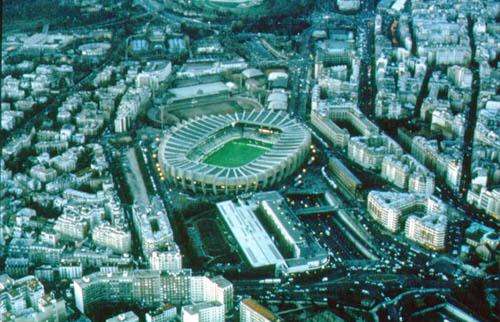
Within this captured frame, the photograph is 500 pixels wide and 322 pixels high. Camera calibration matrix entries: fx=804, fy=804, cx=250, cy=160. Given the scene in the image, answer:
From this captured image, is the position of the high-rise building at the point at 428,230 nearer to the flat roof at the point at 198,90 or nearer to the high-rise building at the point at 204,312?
the high-rise building at the point at 204,312

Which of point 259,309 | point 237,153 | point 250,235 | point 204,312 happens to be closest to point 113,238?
point 250,235

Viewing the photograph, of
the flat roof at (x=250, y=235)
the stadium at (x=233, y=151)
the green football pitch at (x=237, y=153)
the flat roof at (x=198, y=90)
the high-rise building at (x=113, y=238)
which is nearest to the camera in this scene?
the flat roof at (x=250, y=235)

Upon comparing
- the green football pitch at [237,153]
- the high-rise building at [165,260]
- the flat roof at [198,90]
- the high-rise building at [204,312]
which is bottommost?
the high-rise building at [204,312]

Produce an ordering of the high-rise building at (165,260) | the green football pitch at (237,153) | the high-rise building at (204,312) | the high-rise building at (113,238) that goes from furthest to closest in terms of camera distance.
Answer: the green football pitch at (237,153) → the high-rise building at (113,238) → the high-rise building at (165,260) → the high-rise building at (204,312)

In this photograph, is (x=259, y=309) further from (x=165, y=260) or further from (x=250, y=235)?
(x=250, y=235)

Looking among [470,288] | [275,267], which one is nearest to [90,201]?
[275,267]

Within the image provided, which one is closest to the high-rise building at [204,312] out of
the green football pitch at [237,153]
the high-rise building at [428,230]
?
the high-rise building at [428,230]
